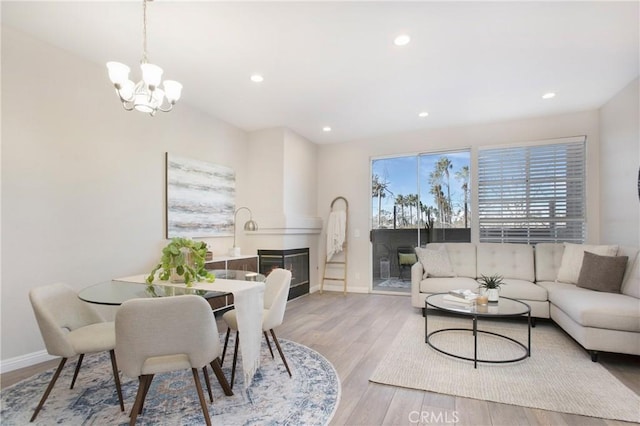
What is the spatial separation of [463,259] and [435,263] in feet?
1.61

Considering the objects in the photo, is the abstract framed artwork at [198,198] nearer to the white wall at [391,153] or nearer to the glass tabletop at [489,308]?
the white wall at [391,153]

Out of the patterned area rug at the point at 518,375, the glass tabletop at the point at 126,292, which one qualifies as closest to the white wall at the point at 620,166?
the patterned area rug at the point at 518,375

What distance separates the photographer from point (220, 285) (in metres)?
2.25

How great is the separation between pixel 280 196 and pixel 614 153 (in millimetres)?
4591

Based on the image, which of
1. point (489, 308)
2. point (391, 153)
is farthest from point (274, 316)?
point (391, 153)

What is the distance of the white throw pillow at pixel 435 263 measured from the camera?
4.31 metres

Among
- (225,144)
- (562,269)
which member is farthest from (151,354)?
(562,269)

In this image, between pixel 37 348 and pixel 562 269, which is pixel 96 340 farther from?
pixel 562 269

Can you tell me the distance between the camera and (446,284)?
4051 millimetres

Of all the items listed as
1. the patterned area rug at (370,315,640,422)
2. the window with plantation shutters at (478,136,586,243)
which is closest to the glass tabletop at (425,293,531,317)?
the patterned area rug at (370,315,640,422)

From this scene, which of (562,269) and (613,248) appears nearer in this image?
(613,248)

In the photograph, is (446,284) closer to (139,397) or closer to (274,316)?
(274,316)

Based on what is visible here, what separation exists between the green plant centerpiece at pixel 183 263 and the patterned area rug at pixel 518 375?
1580 mm

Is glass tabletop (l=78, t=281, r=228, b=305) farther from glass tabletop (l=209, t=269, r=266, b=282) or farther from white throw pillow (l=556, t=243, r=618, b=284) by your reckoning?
white throw pillow (l=556, t=243, r=618, b=284)
